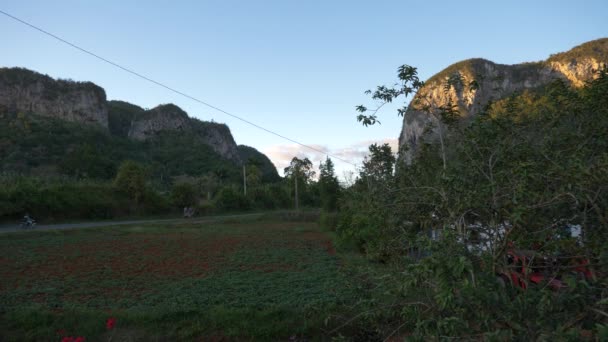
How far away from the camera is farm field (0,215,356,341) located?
548cm

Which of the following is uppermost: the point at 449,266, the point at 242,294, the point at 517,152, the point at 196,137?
the point at 196,137

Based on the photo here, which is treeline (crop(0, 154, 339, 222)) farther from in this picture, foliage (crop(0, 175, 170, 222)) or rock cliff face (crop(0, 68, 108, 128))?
rock cliff face (crop(0, 68, 108, 128))

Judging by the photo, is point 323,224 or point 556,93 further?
point 323,224

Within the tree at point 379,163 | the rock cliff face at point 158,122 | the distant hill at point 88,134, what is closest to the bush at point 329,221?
the tree at point 379,163

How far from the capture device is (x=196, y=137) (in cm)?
10850

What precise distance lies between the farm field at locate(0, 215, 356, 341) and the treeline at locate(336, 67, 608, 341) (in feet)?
Answer: 2.69

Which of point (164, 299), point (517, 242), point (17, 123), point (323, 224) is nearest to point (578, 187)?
point (517, 242)

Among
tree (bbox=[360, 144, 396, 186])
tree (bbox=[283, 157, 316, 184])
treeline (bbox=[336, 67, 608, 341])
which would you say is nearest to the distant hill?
tree (bbox=[283, 157, 316, 184])

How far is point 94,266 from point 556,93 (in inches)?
446

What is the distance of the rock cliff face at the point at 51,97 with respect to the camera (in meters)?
71.2

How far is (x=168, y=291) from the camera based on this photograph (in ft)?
25.2

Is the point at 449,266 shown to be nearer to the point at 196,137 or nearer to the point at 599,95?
the point at 599,95

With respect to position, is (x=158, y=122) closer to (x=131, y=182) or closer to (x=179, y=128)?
(x=179, y=128)

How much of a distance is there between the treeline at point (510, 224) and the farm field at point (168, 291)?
82cm
